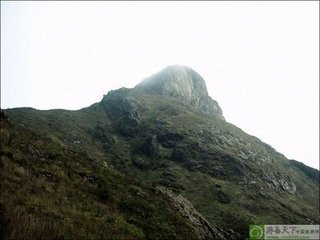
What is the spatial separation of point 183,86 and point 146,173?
71.2 m

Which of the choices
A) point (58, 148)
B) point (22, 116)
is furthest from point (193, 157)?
point (58, 148)

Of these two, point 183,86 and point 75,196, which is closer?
point 75,196

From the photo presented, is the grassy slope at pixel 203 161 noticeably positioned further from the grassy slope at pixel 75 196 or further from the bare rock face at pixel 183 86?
the grassy slope at pixel 75 196

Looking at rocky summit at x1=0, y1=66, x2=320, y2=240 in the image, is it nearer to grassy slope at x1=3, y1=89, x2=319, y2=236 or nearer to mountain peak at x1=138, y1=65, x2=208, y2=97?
grassy slope at x1=3, y1=89, x2=319, y2=236

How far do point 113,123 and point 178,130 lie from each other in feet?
62.4

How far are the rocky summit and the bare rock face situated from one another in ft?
1.73

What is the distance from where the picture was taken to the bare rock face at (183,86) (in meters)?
134

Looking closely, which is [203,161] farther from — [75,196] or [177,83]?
[177,83]

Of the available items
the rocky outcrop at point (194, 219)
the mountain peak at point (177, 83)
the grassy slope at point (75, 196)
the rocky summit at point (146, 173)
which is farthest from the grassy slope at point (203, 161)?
the grassy slope at point (75, 196)

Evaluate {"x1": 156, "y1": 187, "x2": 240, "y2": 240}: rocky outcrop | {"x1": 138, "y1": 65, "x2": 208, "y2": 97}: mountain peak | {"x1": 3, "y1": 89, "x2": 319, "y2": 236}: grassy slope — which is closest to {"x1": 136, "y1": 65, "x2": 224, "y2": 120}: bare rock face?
{"x1": 138, "y1": 65, "x2": 208, "y2": 97}: mountain peak

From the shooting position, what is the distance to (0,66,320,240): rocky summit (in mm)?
19422

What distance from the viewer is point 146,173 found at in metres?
76.2

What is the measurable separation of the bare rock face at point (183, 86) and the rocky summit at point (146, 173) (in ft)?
1.73

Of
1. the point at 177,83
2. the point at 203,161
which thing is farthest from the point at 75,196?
the point at 177,83
